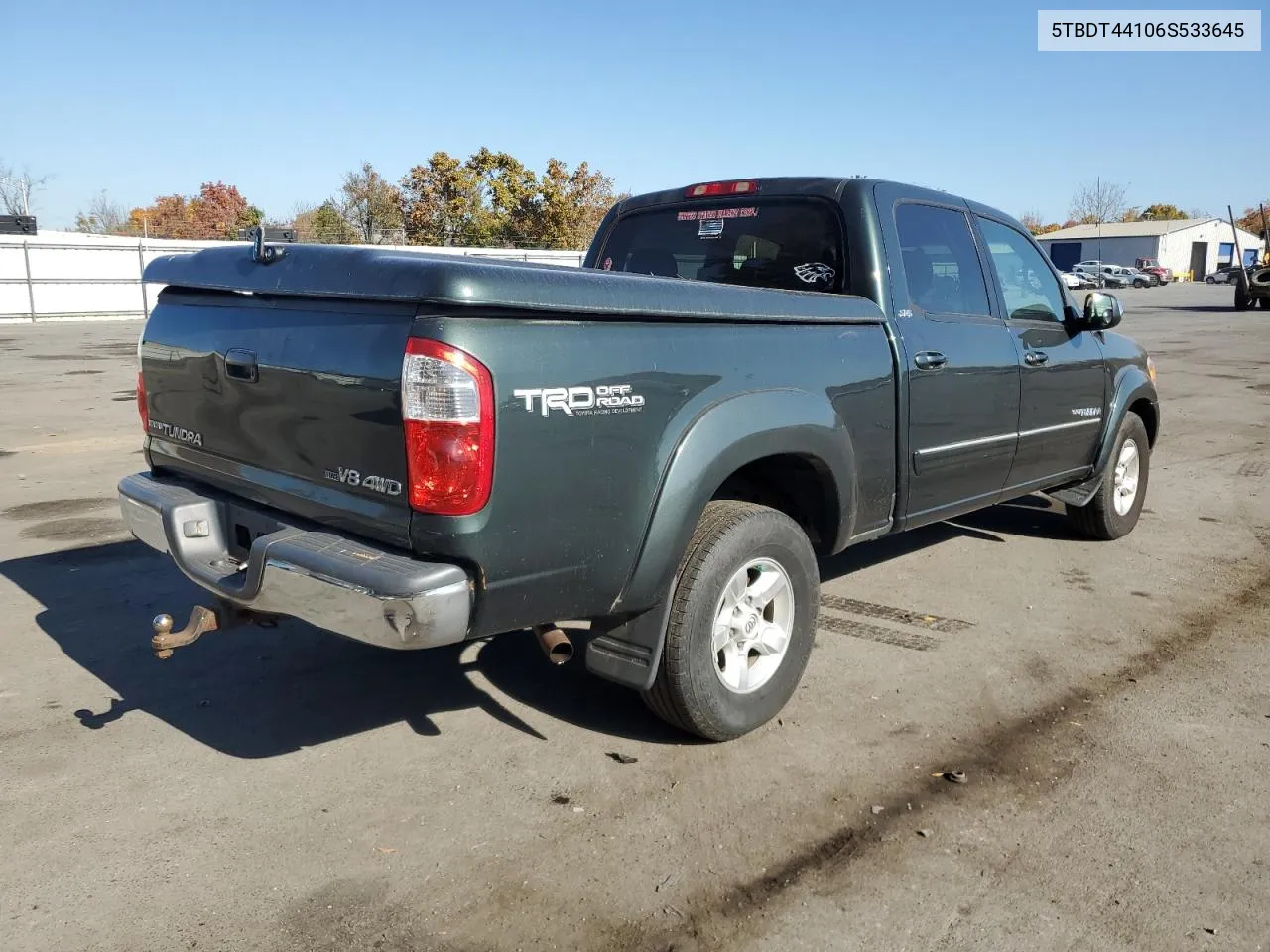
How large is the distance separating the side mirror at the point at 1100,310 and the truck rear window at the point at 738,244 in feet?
6.26

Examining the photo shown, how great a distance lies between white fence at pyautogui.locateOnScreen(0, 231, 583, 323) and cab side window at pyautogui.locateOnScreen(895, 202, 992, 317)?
22792 millimetres

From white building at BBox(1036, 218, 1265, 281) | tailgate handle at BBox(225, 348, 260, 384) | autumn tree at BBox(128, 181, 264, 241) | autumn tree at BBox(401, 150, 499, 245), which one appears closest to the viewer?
tailgate handle at BBox(225, 348, 260, 384)

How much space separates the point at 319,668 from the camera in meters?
4.46

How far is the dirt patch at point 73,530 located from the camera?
21.2ft

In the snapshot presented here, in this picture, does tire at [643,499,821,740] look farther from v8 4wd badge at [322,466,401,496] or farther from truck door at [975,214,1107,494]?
truck door at [975,214,1107,494]

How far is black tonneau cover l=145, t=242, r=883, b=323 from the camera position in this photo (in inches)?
112

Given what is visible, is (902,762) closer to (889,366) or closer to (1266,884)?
(1266,884)

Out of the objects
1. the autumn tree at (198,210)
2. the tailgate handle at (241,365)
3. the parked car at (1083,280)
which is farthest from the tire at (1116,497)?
the autumn tree at (198,210)

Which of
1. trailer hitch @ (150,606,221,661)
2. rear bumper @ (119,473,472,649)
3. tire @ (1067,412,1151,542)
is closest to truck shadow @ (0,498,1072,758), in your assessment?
trailer hitch @ (150,606,221,661)

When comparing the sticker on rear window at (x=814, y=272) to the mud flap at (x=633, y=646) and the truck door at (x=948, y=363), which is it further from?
the mud flap at (x=633, y=646)

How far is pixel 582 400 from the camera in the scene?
9.91ft

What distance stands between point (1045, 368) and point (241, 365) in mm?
3864

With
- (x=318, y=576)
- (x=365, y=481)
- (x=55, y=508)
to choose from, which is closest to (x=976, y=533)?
(x=365, y=481)

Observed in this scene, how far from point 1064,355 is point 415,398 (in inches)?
157
